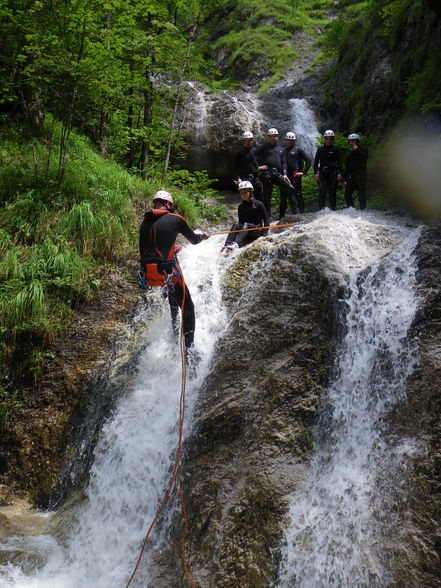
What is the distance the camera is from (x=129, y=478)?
526 centimetres

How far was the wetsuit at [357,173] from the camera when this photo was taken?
8.42 metres

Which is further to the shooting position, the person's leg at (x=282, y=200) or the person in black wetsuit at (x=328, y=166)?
the person's leg at (x=282, y=200)

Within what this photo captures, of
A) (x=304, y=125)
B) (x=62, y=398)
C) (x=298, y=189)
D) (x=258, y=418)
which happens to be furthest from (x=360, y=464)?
(x=304, y=125)

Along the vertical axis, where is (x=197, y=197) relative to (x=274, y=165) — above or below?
below

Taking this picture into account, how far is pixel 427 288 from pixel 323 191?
4.54m

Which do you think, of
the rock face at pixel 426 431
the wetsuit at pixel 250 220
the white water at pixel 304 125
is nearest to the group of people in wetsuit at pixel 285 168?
the wetsuit at pixel 250 220

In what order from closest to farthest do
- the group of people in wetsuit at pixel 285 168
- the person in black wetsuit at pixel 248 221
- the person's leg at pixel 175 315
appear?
the person's leg at pixel 175 315
the person in black wetsuit at pixel 248 221
the group of people in wetsuit at pixel 285 168

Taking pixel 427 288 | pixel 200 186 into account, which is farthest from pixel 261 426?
pixel 200 186

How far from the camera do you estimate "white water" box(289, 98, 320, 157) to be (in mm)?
14863

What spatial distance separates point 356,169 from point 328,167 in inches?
23.0

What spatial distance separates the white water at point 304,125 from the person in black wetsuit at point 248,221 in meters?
8.03

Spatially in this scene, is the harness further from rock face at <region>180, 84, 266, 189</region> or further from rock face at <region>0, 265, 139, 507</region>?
rock face at <region>180, 84, 266, 189</region>

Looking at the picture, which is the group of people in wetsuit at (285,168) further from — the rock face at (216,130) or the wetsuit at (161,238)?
the rock face at (216,130)

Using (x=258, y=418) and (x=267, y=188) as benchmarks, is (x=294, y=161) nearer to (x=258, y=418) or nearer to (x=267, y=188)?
(x=267, y=188)
